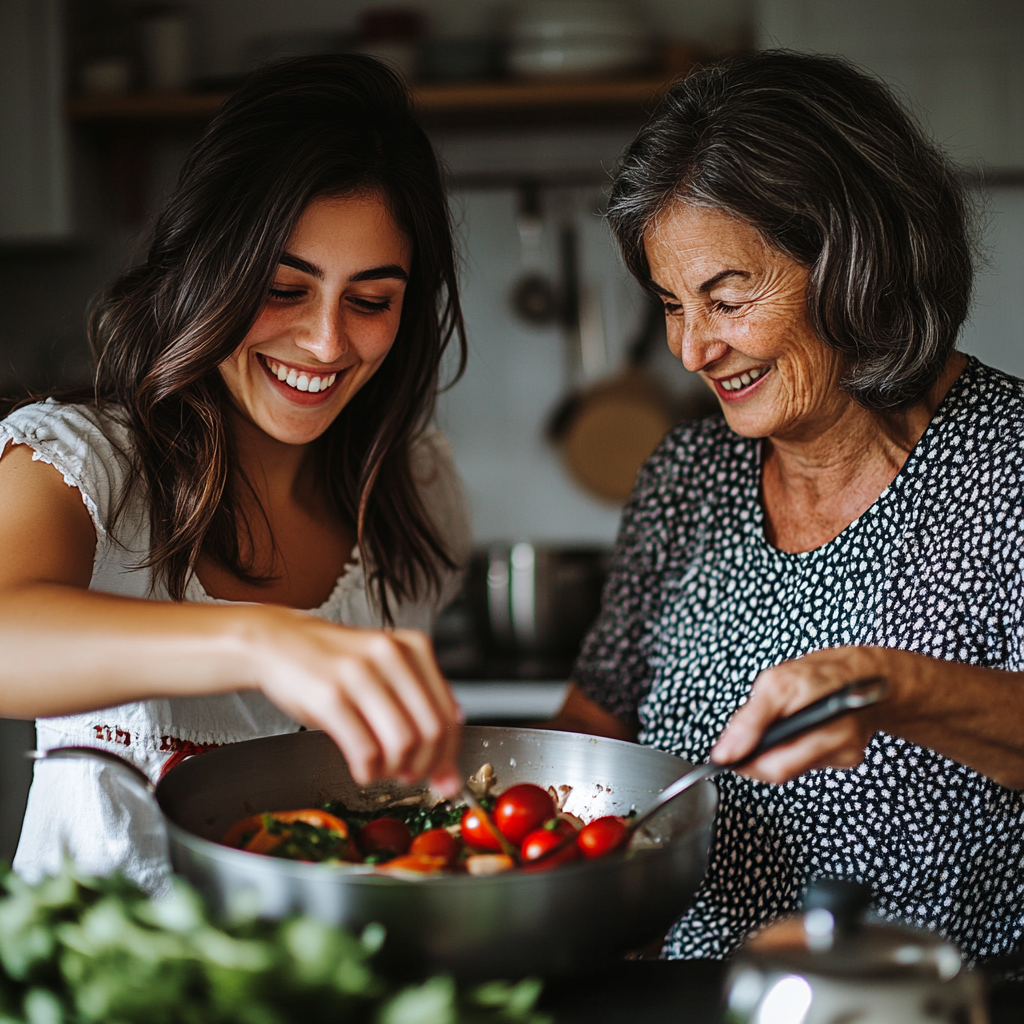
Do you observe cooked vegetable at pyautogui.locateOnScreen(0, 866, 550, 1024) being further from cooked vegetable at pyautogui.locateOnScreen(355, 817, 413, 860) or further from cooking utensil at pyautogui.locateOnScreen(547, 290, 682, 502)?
cooking utensil at pyautogui.locateOnScreen(547, 290, 682, 502)

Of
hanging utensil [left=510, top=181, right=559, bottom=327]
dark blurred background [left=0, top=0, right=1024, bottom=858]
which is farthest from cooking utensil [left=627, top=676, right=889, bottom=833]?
hanging utensil [left=510, top=181, right=559, bottom=327]

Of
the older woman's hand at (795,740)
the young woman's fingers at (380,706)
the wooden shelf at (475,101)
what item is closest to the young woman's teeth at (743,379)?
the older woman's hand at (795,740)

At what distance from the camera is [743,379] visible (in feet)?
4.39

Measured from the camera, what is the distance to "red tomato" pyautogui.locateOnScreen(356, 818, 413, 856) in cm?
93

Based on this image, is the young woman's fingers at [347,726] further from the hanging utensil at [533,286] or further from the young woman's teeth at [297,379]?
the hanging utensil at [533,286]

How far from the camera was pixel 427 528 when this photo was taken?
159 centimetres

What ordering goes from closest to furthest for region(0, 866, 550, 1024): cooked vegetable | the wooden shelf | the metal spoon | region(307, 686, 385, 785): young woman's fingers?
region(0, 866, 550, 1024): cooked vegetable, region(307, 686, 385, 785): young woman's fingers, the metal spoon, the wooden shelf

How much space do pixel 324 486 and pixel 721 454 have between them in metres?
0.56

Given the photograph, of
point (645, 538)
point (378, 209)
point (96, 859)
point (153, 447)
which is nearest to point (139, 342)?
point (153, 447)

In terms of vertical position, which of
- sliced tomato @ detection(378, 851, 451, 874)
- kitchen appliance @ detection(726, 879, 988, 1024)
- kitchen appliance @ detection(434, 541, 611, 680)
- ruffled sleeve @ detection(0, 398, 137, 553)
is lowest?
kitchen appliance @ detection(434, 541, 611, 680)

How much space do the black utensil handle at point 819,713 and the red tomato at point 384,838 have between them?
281 millimetres

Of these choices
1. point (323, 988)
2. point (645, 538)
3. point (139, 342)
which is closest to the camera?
point (323, 988)

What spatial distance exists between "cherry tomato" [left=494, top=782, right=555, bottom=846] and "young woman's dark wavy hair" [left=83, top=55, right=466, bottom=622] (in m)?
0.51

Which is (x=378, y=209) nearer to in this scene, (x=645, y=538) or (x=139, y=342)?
(x=139, y=342)
